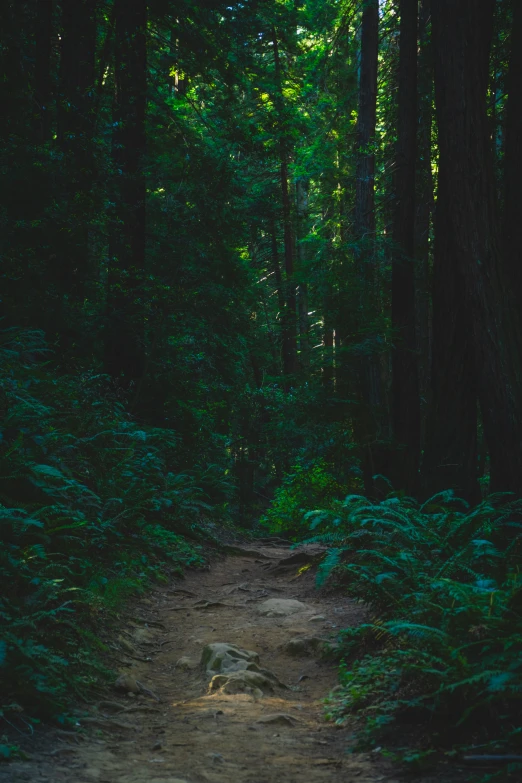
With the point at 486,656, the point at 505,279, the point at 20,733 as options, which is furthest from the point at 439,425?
the point at 20,733

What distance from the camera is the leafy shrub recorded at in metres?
14.9

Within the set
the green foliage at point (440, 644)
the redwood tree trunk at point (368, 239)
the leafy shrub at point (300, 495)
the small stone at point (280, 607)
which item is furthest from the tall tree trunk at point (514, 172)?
the leafy shrub at point (300, 495)

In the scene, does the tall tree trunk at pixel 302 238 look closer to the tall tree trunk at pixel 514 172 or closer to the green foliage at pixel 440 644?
the tall tree trunk at pixel 514 172

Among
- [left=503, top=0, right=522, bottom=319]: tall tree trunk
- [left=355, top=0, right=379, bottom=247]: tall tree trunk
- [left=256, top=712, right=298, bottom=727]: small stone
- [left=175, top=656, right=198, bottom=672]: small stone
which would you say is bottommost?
[left=175, top=656, right=198, bottom=672]: small stone

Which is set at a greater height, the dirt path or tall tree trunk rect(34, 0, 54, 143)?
tall tree trunk rect(34, 0, 54, 143)

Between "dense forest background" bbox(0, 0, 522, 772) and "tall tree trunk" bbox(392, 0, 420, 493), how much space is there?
39 millimetres

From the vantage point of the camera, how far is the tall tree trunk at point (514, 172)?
8672mm

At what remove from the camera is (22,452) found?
6660 millimetres

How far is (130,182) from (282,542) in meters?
7.68

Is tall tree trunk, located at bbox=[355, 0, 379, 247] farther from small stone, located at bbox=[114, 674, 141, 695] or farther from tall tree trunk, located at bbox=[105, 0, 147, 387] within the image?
small stone, located at bbox=[114, 674, 141, 695]

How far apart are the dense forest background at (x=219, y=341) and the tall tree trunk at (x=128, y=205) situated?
59 mm

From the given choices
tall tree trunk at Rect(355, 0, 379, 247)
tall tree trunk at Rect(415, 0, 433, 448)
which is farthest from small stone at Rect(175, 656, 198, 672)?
tall tree trunk at Rect(355, 0, 379, 247)

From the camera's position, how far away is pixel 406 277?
11.7 metres

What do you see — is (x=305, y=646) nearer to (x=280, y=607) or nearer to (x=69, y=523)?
(x=280, y=607)
